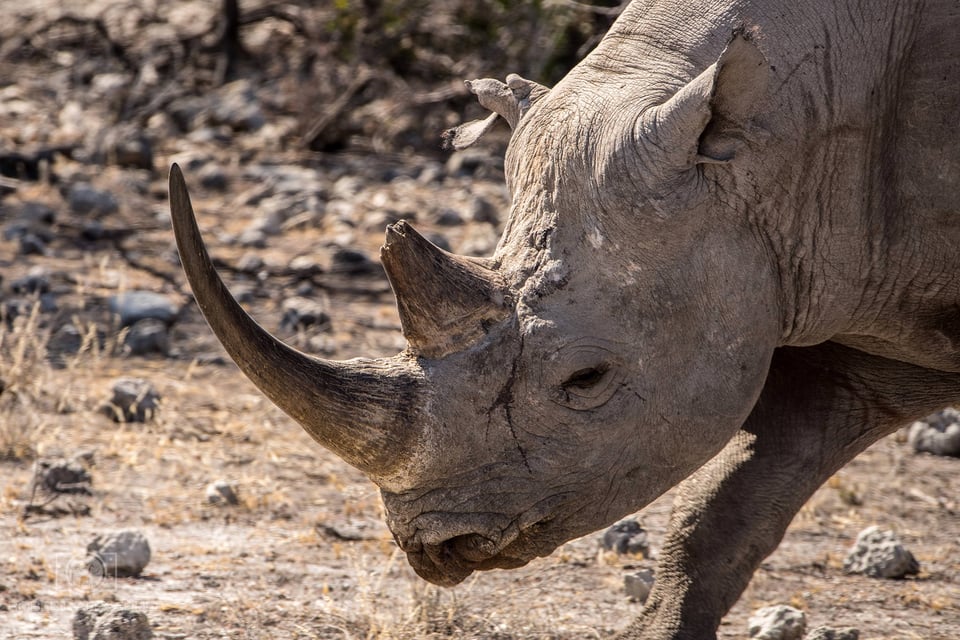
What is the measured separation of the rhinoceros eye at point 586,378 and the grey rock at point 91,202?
7289 millimetres

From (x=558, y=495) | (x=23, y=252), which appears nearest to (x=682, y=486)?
(x=558, y=495)

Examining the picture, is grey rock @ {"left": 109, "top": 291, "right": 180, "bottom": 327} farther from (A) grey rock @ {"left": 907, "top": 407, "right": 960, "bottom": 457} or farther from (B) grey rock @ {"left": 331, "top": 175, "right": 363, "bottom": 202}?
(A) grey rock @ {"left": 907, "top": 407, "right": 960, "bottom": 457}

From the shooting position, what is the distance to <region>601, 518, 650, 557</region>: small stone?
5535 mm

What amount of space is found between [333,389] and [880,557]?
2837 millimetres

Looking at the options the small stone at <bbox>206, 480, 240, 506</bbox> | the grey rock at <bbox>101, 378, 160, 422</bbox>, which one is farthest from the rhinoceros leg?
the grey rock at <bbox>101, 378, 160, 422</bbox>

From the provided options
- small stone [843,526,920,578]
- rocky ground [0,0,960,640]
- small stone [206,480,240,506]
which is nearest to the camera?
rocky ground [0,0,960,640]

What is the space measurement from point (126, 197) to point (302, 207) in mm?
1308

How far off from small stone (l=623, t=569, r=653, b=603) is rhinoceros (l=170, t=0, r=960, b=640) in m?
1.36

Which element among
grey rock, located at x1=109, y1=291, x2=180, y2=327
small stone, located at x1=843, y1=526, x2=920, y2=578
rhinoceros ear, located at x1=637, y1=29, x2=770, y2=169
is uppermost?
rhinoceros ear, located at x1=637, y1=29, x2=770, y2=169

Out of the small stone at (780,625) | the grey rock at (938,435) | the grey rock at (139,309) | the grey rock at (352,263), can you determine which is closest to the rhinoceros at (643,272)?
the small stone at (780,625)

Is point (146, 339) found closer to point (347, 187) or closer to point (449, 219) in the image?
point (449, 219)

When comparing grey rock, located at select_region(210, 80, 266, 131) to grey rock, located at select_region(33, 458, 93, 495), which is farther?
grey rock, located at select_region(210, 80, 266, 131)

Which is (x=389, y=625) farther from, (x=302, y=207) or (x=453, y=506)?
(x=302, y=207)

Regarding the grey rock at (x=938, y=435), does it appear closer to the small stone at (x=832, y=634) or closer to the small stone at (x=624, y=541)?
the small stone at (x=624, y=541)
